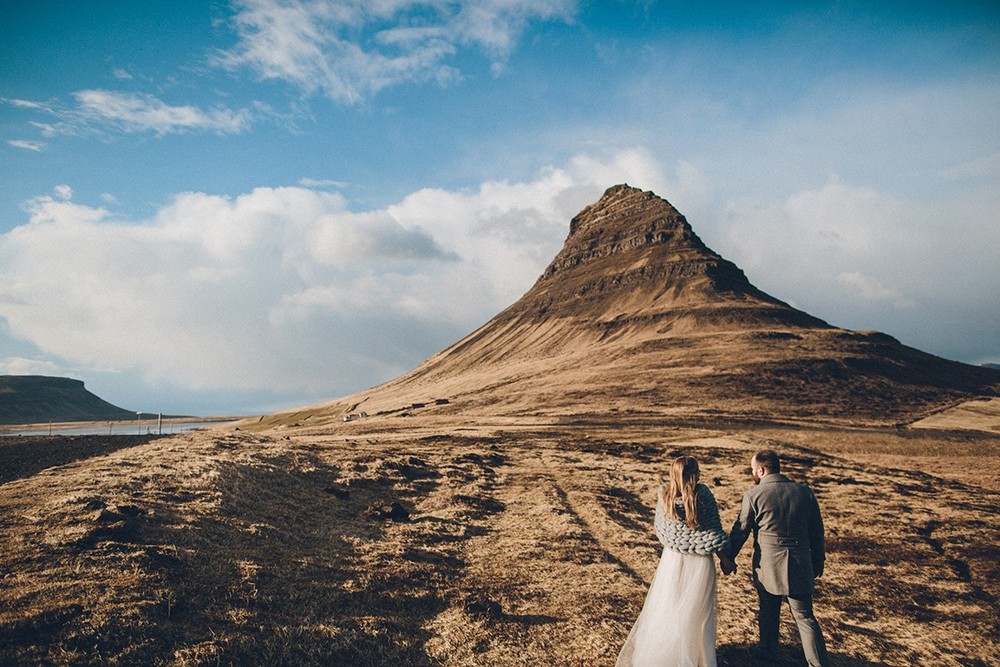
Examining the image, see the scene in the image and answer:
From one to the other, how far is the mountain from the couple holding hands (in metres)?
70.8

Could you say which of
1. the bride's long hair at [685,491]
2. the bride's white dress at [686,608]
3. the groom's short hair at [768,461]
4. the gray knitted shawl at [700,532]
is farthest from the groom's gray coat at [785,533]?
the bride's long hair at [685,491]

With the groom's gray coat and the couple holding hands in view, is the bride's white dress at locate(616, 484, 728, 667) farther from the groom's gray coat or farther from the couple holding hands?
the groom's gray coat

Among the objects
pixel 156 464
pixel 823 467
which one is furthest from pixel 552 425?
pixel 156 464

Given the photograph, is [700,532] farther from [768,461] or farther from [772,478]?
[768,461]

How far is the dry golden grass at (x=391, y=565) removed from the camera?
10.2m

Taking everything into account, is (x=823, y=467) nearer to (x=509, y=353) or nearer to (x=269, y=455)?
(x=269, y=455)

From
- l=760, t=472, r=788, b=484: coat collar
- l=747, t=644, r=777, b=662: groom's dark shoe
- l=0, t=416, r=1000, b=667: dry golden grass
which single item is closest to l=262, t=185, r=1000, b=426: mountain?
l=0, t=416, r=1000, b=667: dry golden grass

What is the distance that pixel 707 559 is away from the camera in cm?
871

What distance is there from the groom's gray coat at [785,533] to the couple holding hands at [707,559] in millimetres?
15

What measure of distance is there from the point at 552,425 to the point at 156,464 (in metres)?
49.0

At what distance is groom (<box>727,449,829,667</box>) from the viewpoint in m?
9.20

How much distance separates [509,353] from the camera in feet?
531

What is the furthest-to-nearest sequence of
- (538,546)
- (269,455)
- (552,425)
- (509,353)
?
(509,353)
(552,425)
(269,455)
(538,546)

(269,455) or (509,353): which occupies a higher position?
(509,353)
